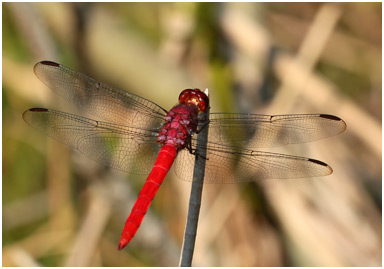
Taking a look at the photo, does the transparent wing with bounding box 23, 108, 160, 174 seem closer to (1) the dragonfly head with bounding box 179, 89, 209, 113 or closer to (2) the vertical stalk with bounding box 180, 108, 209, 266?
(1) the dragonfly head with bounding box 179, 89, 209, 113

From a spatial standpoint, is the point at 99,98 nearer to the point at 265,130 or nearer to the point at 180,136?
the point at 180,136

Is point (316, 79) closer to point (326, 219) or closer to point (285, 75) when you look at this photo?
point (285, 75)

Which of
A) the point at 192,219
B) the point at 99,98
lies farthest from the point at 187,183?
the point at 192,219

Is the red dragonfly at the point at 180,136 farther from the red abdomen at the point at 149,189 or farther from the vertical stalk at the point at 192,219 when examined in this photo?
the vertical stalk at the point at 192,219

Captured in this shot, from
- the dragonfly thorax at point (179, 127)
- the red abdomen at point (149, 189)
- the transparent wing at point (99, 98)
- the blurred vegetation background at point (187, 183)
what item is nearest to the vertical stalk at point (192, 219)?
the red abdomen at point (149, 189)

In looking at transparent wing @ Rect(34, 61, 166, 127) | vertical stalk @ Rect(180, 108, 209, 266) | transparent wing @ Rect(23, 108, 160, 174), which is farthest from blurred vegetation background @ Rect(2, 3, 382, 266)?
vertical stalk @ Rect(180, 108, 209, 266)
